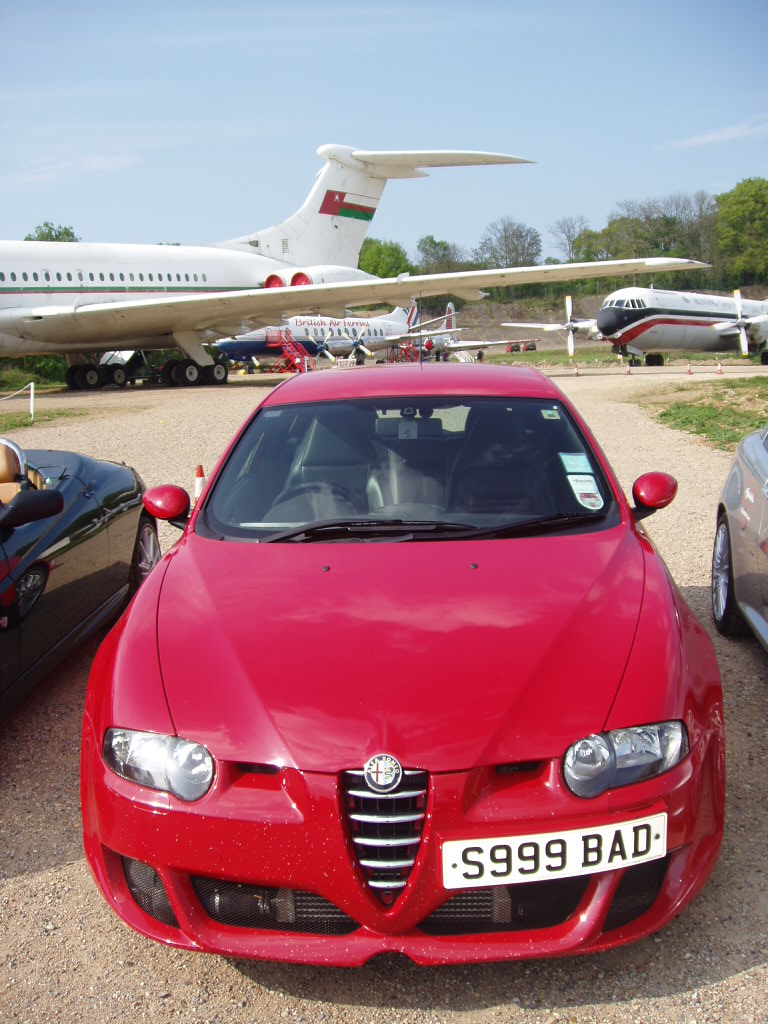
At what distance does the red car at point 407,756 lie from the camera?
7.24 feet

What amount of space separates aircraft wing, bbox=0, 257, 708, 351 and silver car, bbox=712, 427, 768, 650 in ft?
74.2

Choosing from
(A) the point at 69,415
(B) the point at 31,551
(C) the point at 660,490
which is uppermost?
(C) the point at 660,490

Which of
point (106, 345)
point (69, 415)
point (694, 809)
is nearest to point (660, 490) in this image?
point (694, 809)

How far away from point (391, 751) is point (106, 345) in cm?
3075

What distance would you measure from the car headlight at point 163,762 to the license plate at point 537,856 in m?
0.63

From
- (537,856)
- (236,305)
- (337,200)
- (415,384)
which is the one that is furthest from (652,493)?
(337,200)

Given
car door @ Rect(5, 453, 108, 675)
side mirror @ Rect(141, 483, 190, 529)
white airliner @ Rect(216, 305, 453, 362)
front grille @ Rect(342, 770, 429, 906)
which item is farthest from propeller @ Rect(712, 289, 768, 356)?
Result: front grille @ Rect(342, 770, 429, 906)

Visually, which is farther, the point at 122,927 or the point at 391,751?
the point at 122,927

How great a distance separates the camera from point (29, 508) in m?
4.00

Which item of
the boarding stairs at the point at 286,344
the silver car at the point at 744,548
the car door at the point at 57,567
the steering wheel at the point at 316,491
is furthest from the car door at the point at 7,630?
the boarding stairs at the point at 286,344

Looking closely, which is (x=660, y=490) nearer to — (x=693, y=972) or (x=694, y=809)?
(x=694, y=809)

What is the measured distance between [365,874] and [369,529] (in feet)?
4.51

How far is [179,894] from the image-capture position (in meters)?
2.34

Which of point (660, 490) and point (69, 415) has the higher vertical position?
point (660, 490)
